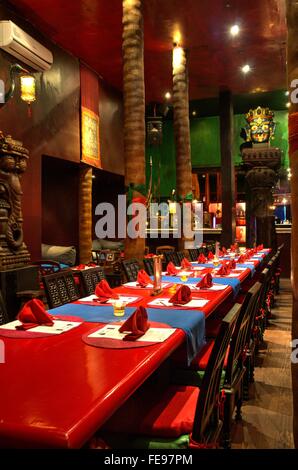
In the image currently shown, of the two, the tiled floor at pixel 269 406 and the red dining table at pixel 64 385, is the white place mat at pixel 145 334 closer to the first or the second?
the red dining table at pixel 64 385

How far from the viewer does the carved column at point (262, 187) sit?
9.51 m

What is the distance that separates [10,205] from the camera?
16.0 feet

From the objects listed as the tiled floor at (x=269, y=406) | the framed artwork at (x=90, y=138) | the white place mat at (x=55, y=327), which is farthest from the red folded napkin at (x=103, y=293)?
the framed artwork at (x=90, y=138)

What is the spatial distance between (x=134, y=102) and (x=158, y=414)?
5.23 meters

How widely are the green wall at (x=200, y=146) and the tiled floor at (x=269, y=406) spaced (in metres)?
10.6

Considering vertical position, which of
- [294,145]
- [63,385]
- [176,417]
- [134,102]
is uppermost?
[134,102]

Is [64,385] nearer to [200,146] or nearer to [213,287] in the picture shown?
[213,287]

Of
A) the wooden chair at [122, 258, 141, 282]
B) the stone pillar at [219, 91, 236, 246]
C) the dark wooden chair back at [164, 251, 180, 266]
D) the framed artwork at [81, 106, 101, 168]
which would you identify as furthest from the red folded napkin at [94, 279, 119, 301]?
the stone pillar at [219, 91, 236, 246]

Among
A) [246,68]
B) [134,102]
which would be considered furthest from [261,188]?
[134,102]

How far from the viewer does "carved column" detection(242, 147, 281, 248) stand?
9.51 metres

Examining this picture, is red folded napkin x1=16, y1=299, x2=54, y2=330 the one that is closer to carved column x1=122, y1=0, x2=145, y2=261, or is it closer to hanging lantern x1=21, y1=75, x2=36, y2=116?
carved column x1=122, y1=0, x2=145, y2=261

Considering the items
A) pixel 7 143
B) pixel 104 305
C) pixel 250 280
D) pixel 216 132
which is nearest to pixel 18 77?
pixel 7 143

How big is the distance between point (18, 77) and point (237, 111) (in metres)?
9.53

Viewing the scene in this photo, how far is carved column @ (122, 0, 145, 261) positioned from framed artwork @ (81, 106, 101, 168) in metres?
3.46
